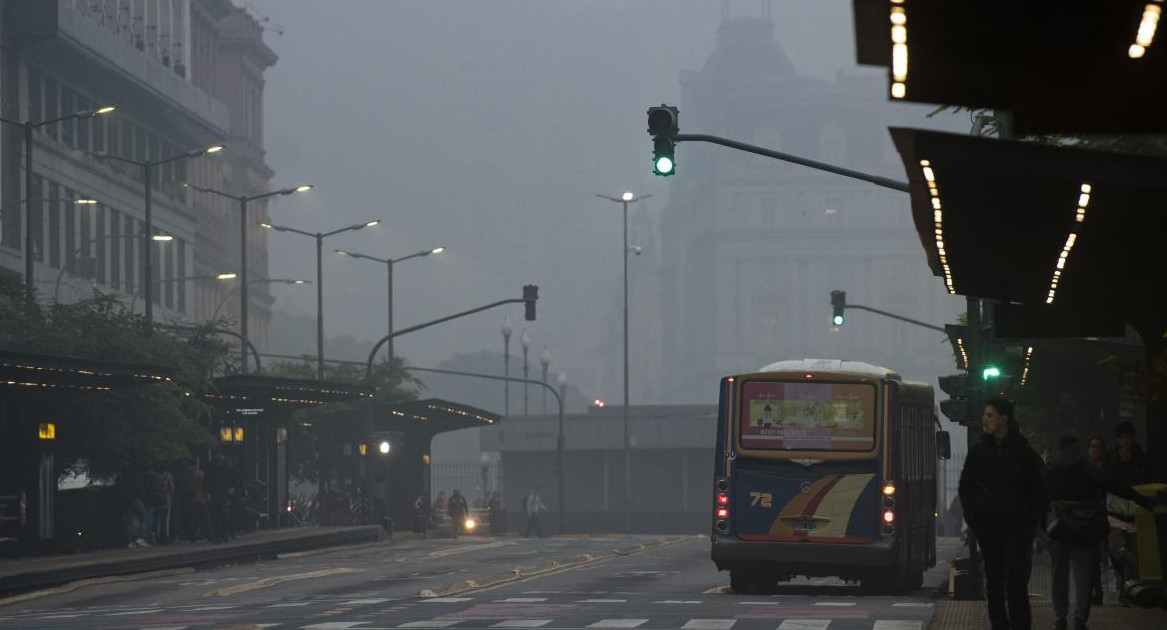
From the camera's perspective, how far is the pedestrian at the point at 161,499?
42.3 metres

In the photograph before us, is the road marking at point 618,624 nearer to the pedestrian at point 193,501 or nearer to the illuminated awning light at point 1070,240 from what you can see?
the illuminated awning light at point 1070,240

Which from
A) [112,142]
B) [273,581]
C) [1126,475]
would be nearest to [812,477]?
[1126,475]

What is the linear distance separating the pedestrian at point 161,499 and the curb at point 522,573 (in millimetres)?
8667

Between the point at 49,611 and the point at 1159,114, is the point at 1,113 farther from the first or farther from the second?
the point at 1159,114

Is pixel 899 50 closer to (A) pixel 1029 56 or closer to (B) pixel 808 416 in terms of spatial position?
(A) pixel 1029 56

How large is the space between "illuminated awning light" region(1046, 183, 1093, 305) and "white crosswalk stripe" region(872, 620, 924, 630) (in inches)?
125

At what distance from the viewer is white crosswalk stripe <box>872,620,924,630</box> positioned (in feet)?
62.9

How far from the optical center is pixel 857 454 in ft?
85.5

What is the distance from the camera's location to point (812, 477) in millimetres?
26094

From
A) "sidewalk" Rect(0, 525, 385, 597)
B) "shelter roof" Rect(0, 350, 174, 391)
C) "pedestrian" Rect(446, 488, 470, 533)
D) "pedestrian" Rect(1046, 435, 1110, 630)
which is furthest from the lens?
"pedestrian" Rect(446, 488, 470, 533)

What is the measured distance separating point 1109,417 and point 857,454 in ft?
37.1

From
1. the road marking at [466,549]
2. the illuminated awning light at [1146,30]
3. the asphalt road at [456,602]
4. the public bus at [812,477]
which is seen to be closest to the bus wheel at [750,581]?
the public bus at [812,477]

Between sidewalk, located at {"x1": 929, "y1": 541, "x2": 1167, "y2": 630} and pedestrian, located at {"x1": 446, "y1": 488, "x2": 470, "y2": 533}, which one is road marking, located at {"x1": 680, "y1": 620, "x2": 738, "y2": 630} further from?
pedestrian, located at {"x1": 446, "y1": 488, "x2": 470, "y2": 533}

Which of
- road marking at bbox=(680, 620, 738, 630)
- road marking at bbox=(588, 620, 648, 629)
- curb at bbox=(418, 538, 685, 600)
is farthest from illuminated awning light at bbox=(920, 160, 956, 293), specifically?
curb at bbox=(418, 538, 685, 600)
